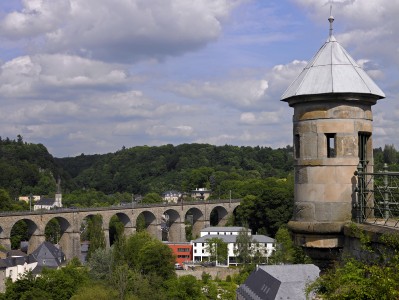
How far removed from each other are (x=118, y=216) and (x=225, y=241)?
18.3 m

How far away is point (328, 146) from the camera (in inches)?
377

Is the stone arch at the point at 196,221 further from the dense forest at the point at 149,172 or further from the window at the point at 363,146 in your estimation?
the window at the point at 363,146

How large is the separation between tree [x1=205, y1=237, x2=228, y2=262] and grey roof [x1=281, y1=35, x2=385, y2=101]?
2576 inches

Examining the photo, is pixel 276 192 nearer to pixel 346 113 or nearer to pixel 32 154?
pixel 346 113

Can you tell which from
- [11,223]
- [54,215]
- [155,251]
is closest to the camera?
[155,251]

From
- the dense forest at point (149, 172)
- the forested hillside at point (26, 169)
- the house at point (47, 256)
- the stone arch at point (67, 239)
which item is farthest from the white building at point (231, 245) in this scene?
the forested hillside at point (26, 169)

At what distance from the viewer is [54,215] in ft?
242

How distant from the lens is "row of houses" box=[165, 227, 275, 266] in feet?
236

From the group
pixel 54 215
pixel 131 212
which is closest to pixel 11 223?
pixel 54 215

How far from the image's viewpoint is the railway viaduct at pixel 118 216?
70750mm

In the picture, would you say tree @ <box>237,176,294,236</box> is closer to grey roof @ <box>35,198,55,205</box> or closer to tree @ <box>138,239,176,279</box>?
tree @ <box>138,239,176,279</box>

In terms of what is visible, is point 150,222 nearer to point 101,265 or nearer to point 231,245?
point 231,245

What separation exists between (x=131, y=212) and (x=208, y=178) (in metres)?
68.2

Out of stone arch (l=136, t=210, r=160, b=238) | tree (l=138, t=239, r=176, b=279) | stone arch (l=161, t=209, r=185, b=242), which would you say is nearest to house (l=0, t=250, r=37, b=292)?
tree (l=138, t=239, r=176, b=279)
